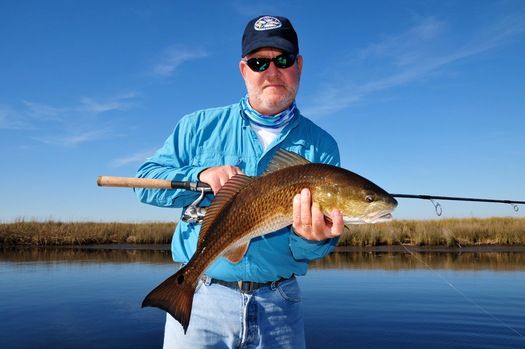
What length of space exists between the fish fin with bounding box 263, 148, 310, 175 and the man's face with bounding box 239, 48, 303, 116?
2.59 ft

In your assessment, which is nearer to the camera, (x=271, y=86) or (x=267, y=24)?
(x=271, y=86)

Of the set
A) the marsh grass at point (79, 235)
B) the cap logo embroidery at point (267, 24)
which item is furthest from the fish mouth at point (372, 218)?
the marsh grass at point (79, 235)

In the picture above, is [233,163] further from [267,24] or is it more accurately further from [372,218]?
[267,24]

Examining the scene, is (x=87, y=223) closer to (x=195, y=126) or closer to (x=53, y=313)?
(x=53, y=313)

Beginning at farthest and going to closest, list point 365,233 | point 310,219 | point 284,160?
point 365,233 < point 284,160 < point 310,219

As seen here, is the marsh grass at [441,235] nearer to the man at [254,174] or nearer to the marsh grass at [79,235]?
the marsh grass at [79,235]

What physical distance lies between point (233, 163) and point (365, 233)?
76.5 ft

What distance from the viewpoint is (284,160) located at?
368 cm

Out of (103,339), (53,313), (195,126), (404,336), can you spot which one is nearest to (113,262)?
(53,313)

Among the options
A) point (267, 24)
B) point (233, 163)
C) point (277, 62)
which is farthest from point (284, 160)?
point (267, 24)

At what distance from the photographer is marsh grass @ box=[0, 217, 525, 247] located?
25219mm

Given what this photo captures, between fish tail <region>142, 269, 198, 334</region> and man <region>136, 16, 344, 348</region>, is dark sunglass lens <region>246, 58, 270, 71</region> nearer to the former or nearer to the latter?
man <region>136, 16, 344, 348</region>

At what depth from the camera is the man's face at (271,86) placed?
4281mm

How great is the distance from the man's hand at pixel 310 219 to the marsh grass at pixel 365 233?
61.5 ft
